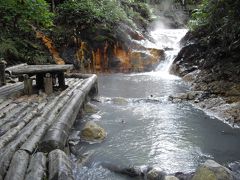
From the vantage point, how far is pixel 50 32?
17594 millimetres

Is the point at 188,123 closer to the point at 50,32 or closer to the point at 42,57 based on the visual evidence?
the point at 42,57

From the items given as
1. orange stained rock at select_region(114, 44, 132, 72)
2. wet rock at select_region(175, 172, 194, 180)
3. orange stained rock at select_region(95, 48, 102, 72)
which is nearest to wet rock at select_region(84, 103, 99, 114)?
wet rock at select_region(175, 172, 194, 180)

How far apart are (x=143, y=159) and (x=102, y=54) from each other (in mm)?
11931

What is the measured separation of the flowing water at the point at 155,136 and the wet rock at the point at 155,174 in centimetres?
26

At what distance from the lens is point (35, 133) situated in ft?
16.1

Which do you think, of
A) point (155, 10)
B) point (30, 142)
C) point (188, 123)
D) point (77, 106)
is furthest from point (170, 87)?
point (155, 10)

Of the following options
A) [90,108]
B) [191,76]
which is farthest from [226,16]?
[90,108]

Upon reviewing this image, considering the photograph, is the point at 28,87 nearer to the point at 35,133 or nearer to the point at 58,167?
the point at 35,133

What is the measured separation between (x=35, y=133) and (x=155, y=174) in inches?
76.9

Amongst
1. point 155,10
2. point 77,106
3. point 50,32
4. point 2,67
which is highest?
point 155,10

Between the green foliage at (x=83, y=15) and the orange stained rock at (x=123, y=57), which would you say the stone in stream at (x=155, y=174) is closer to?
the orange stained rock at (x=123, y=57)

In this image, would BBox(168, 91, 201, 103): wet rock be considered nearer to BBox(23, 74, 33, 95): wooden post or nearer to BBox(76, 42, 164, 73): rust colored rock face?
BBox(23, 74, 33, 95): wooden post

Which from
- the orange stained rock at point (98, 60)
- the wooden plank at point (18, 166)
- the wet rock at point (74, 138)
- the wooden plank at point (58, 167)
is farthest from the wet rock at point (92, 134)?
the orange stained rock at point (98, 60)

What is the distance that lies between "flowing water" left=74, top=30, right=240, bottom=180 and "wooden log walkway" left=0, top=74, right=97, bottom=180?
0.77m
